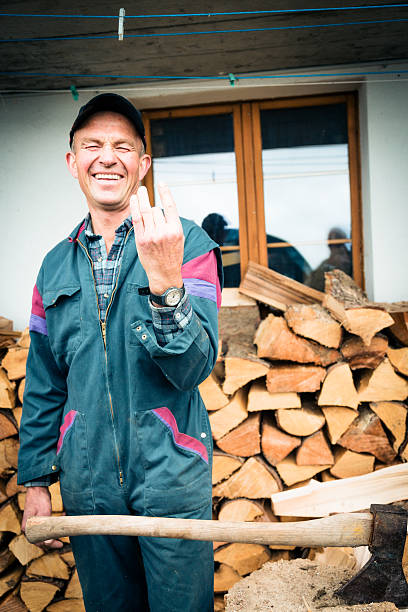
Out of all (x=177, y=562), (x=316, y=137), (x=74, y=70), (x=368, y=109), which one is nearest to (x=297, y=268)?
(x=316, y=137)

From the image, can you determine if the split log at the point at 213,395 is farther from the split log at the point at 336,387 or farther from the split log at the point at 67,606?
the split log at the point at 67,606

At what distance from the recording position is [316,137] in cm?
341

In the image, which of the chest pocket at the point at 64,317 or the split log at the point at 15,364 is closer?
the chest pocket at the point at 64,317

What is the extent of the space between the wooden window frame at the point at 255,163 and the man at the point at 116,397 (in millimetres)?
1753

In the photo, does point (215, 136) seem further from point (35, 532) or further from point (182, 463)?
point (35, 532)

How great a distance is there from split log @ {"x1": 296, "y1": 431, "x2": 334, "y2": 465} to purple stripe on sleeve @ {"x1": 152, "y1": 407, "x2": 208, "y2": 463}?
4.46ft

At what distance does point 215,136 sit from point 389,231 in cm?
146

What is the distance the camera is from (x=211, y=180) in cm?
346

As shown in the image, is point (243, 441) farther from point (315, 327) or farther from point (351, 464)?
point (315, 327)

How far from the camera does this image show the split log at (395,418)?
275 centimetres

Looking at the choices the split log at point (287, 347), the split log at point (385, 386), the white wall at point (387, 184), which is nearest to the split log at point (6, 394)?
the split log at point (287, 347)

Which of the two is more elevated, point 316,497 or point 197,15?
point 197,15

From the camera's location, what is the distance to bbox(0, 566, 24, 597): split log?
304 centimetres

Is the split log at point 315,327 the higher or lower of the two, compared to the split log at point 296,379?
higher
